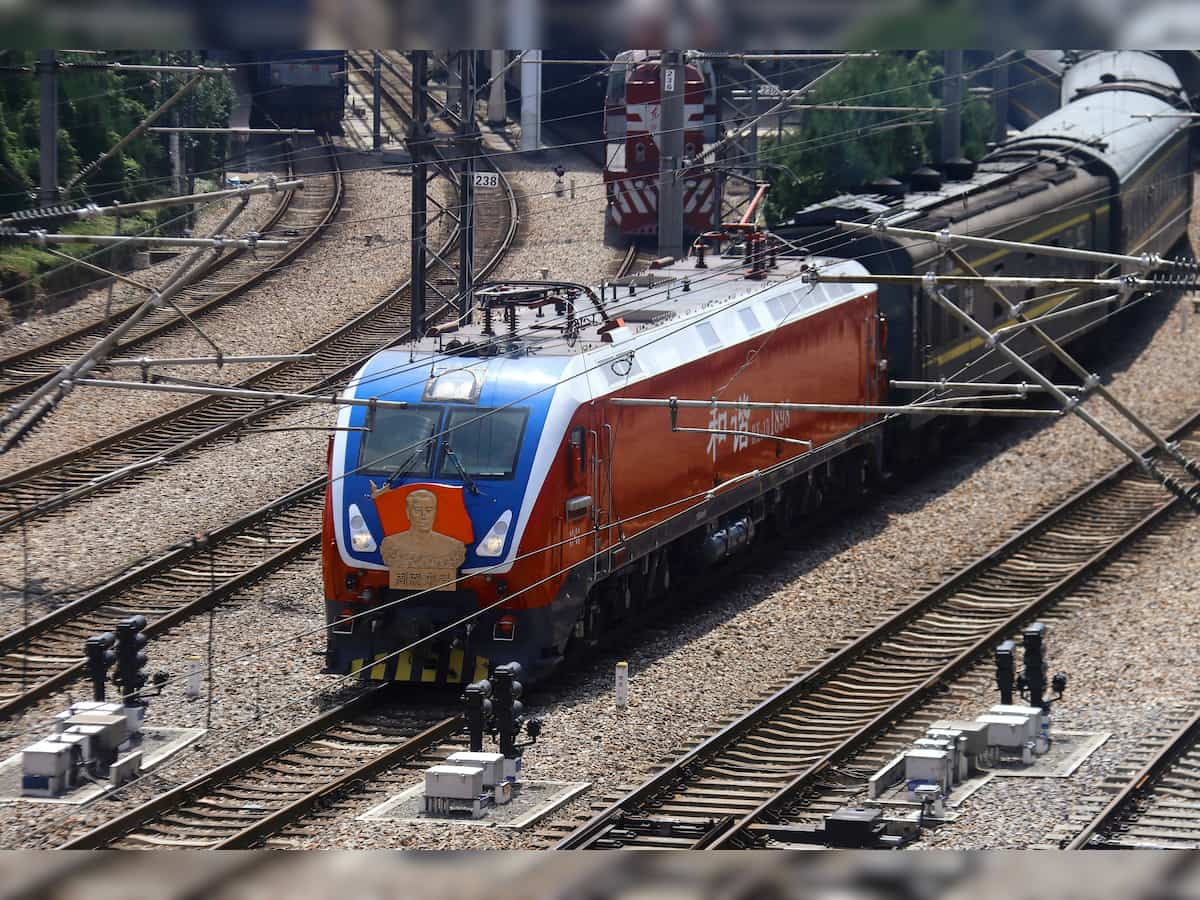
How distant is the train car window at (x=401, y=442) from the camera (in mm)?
16328

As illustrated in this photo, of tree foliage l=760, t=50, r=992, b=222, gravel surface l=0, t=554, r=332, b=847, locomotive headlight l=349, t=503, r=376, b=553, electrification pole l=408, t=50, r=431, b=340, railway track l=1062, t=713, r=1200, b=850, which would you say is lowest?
railway track l=1062, t=713, r=1200, b=850

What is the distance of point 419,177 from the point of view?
23812 millimetres

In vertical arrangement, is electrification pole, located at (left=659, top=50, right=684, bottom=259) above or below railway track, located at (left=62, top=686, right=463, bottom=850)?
above

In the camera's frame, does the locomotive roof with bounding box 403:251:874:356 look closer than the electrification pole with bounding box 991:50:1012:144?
Yes

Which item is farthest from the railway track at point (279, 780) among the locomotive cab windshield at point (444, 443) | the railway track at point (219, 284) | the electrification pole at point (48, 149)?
the electrification pole at point (48, 149)

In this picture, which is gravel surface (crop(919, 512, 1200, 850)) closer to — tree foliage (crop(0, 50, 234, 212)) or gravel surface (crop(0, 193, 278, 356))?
gravel surface (crop(0, 193, 278, 356))

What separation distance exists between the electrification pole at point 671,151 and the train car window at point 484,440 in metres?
9.94

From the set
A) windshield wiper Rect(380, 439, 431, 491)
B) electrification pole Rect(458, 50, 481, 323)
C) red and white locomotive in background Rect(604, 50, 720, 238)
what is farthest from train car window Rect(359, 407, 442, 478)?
red and white locomotive in background Rect(604, 50, 720, 238)

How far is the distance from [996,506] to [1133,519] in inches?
71.5

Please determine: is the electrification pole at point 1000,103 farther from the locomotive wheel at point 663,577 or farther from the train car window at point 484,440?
the train car window at point 484,440

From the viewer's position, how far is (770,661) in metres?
18.0

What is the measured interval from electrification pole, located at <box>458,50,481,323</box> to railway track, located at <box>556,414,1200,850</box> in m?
7.02

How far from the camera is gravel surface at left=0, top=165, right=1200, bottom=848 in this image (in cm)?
1461

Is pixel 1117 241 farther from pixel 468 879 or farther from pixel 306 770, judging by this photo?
pixel 468 879
